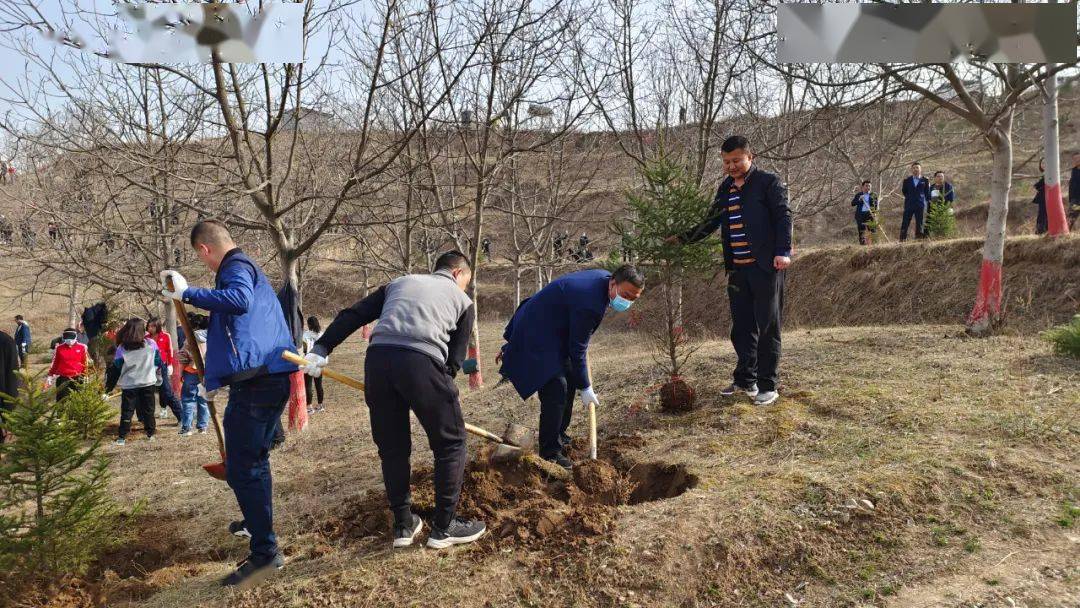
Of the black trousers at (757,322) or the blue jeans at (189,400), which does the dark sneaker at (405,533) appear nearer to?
the black trousers at (757,322)

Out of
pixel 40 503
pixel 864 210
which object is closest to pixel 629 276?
pixel 40 503

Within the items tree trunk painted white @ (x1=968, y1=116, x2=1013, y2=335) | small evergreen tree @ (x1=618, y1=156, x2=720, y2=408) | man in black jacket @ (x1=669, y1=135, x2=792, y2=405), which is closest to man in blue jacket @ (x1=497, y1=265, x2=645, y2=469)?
small evergreen tree @ (x1=618, y1=156, x2=720, y2=408)

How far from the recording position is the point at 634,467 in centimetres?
475

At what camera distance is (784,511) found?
146 inches

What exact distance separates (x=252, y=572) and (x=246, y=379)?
3.47 feet

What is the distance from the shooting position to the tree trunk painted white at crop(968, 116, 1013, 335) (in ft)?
22.6

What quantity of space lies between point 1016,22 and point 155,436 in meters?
10.6

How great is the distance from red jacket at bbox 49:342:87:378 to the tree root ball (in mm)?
7778

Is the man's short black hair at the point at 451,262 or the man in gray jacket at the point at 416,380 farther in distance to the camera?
the man's short black hair at the point at 451,262

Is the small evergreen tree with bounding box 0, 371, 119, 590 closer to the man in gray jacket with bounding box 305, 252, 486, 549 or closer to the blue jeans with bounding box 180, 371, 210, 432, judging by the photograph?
the man in gray jacket with bounding box 305, 252, 486, 549

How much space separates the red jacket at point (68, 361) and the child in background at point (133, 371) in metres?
0.62

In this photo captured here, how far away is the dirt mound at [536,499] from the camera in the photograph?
377 centimetres

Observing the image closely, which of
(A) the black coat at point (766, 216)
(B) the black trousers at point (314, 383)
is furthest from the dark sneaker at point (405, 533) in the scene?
(B) the black trousers at point (314, 383)

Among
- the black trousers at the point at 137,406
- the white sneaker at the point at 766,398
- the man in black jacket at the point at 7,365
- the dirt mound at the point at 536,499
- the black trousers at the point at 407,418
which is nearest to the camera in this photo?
the black trousers at the point at 407,418
